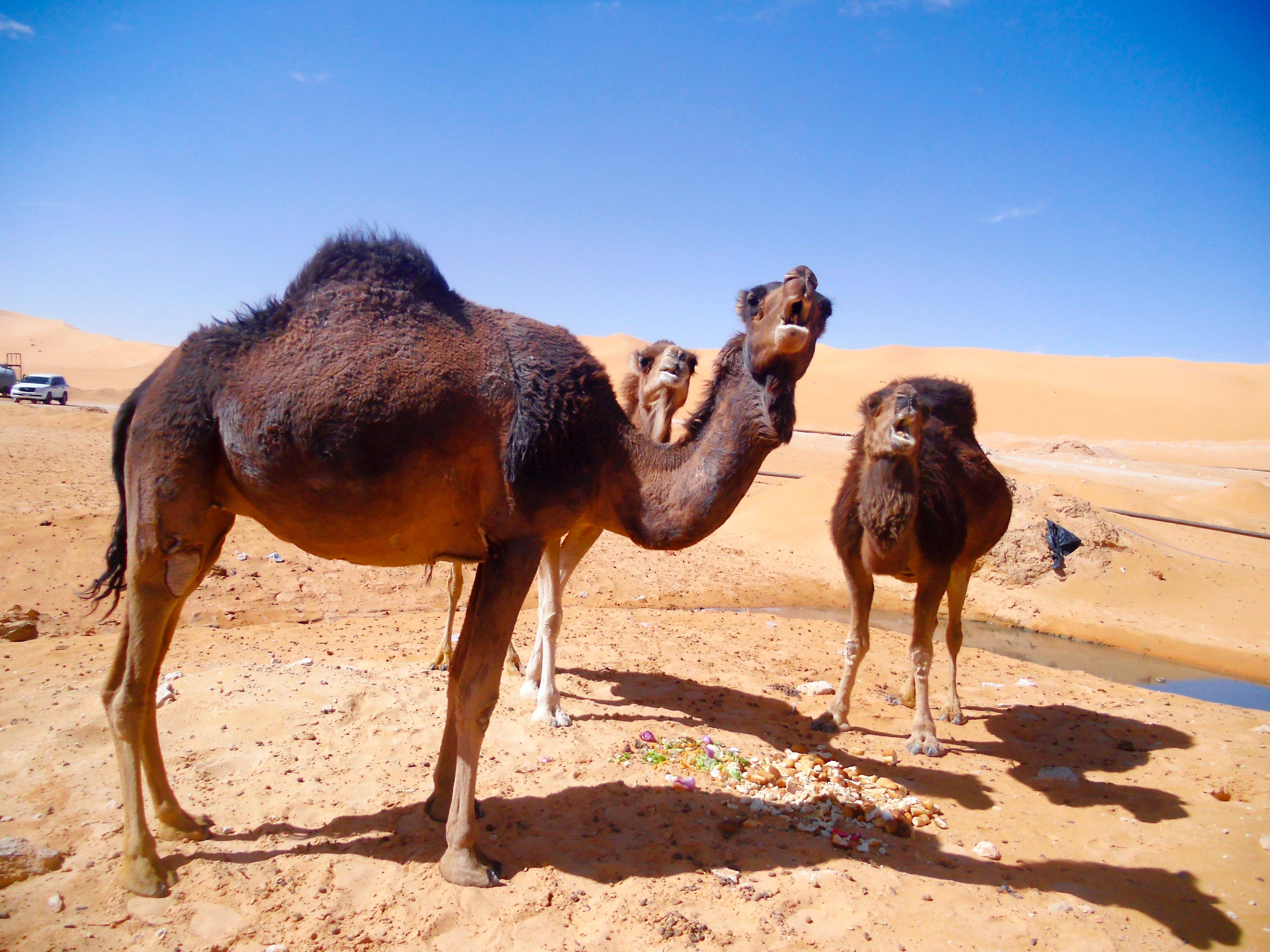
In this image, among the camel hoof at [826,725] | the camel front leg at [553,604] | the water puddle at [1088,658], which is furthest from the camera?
the water puddle at [1088,658]

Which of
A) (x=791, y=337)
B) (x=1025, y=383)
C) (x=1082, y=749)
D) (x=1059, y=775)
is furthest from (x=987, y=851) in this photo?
(x=1025, y=383)

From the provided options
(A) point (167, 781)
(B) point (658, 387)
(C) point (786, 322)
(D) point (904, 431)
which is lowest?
(A) point (167, 781)

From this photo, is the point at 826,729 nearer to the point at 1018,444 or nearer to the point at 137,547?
the point at 137,547

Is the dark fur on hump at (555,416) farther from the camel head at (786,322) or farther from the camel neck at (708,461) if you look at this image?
the camel head at (786,322)

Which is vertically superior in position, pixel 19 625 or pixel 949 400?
pixel 949 400

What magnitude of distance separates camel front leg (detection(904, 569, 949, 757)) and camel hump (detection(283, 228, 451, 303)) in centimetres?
459

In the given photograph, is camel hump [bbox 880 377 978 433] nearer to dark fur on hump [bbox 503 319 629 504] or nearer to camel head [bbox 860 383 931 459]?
camel head [bbox 860 383 931 459]

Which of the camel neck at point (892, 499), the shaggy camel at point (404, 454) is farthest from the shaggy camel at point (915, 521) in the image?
the shaggy camel at point (404, 454)

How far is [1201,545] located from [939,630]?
9323mm

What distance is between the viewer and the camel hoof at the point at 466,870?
350 cm

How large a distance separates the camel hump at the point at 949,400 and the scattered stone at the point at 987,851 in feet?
12.8

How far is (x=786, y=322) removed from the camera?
3.41 meters

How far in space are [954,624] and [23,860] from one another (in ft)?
23.5

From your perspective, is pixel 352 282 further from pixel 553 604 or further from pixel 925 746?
pixel 925 746
